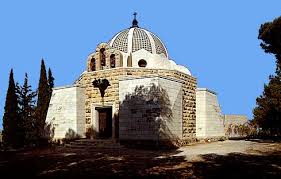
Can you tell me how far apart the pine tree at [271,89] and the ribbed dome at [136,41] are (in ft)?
22.8

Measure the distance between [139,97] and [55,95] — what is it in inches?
255

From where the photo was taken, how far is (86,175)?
10570mm

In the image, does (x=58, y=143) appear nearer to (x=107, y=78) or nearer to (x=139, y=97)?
(x=107, y=78)

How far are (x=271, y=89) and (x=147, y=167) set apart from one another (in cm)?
1480

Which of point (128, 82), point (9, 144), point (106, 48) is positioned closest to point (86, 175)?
point (128, 82)

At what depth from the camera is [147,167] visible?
11070 mm

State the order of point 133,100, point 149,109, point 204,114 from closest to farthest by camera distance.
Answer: point 149,109 → point 133,100 → point 204,114

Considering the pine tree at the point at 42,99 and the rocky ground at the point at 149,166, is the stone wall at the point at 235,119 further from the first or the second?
the rocky ground at the point at 149,166

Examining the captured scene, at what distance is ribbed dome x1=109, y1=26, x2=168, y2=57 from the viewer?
22938 millimetres

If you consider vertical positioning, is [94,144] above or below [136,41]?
below

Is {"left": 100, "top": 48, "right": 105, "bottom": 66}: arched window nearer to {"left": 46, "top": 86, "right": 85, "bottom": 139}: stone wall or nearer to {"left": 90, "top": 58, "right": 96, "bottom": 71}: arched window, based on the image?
{"left": 90, "top": 58, "right": 96, "bottom": 71}: arched window

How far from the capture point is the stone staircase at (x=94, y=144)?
17375 millimetres

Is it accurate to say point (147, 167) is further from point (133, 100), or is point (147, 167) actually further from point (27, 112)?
point (27, 112)

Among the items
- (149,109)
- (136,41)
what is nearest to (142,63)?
(136,41)
